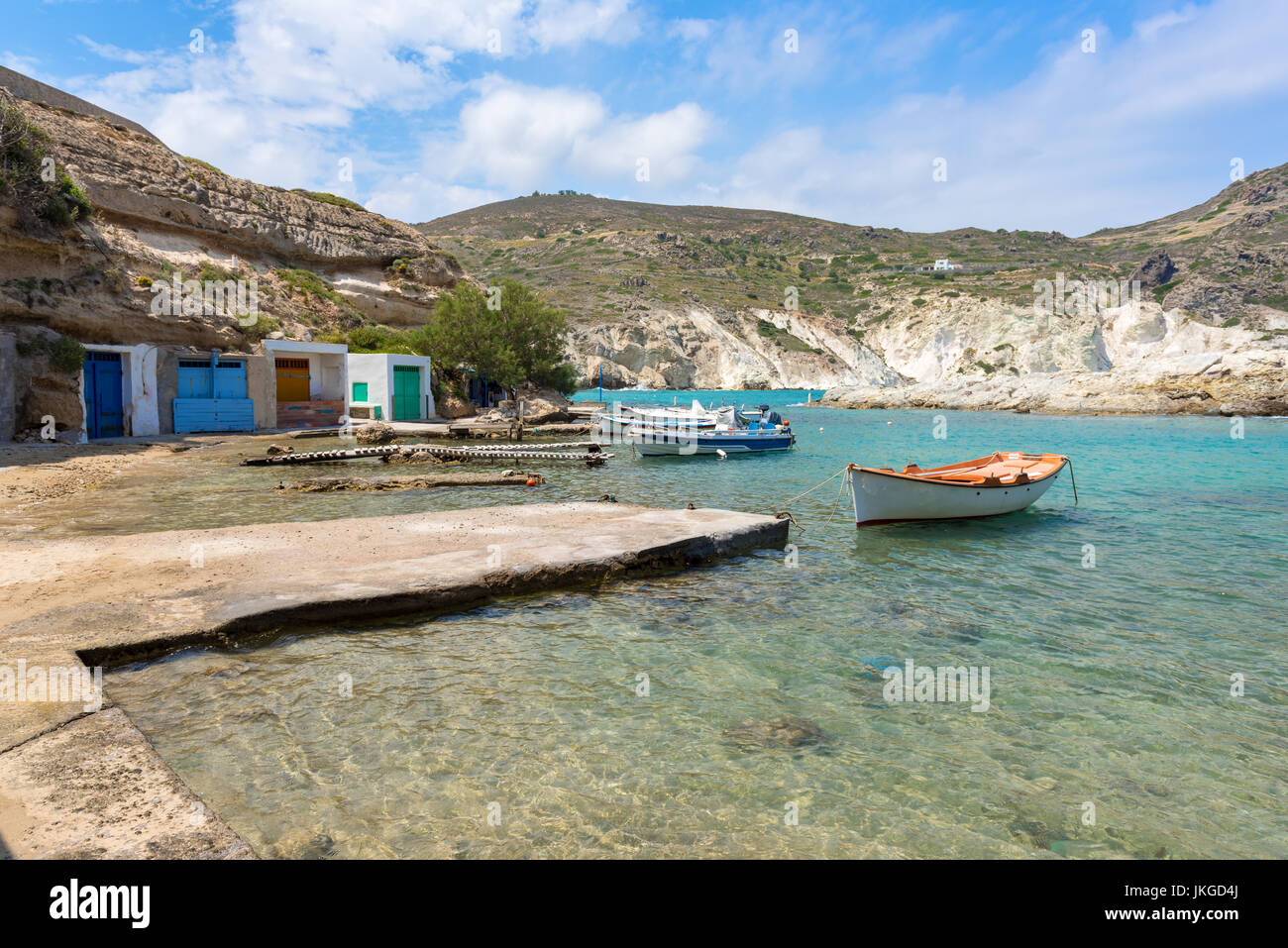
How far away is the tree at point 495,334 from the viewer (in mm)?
44562

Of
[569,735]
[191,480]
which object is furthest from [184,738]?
[191,480]

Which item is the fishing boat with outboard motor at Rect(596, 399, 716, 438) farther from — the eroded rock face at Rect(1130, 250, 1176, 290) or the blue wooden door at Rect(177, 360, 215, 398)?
the eroded rock face at Rect(1130, 250, 1176, 290)

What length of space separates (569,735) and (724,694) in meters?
1.54

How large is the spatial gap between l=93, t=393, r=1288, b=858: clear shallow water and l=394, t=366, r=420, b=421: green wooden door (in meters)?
32.1

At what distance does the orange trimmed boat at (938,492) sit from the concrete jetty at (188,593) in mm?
2657

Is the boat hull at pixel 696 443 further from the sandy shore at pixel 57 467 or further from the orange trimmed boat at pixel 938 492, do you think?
the sandy shore at pixel 57 467

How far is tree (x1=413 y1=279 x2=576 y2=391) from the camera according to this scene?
44562 millimetres

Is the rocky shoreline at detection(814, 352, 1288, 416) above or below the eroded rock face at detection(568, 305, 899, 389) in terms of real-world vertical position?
below

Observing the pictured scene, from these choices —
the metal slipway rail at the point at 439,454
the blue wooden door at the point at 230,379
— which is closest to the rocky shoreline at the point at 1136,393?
the metal slipway rail at the point at 439,454

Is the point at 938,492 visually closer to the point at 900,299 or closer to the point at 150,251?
the point at 150,251

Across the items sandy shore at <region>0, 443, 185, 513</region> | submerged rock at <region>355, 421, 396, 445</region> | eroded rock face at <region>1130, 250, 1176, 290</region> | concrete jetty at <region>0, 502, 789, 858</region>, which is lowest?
concrete jetty at <region>0, 502, 789, 858</region>

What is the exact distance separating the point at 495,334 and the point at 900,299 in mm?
91015

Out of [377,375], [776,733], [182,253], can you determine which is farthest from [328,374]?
[776,733]

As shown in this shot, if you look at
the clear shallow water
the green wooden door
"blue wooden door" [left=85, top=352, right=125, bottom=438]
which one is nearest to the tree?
the green wooden door
